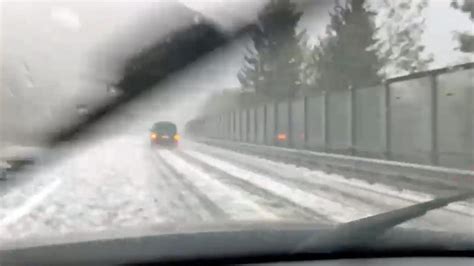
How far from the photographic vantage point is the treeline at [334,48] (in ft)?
30.0

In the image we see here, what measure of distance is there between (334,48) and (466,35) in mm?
3480

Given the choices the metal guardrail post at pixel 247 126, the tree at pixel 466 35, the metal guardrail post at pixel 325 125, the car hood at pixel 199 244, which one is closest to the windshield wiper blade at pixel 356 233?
the car hood at pixel 199 244

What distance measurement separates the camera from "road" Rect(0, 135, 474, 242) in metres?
7.95

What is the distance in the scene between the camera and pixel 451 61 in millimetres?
14711

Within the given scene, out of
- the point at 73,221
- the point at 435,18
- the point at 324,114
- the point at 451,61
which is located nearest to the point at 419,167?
the point at 451,61

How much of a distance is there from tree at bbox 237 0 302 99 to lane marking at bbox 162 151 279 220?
1469 mm

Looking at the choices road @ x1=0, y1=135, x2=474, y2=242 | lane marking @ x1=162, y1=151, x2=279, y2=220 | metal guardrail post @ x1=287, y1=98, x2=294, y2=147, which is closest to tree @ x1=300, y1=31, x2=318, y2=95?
road @ x1=0, y1=135, x2=474, y2=242

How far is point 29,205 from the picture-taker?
984cm

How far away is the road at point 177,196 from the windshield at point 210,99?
0.04 meters

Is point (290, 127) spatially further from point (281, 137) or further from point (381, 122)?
point (381, 122)

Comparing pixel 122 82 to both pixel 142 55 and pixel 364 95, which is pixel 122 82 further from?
pixel 364 95

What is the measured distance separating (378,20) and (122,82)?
3662mm

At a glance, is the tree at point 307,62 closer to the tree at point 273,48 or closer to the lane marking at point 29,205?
the tree at point 273,48

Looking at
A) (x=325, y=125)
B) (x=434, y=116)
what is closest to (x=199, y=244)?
(x=434, y=116)
